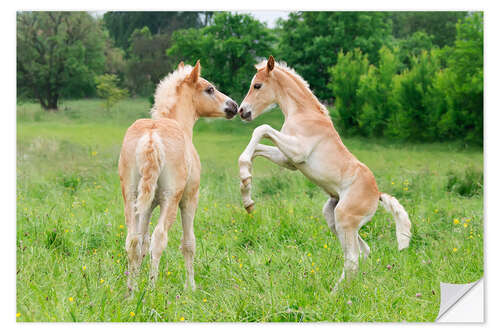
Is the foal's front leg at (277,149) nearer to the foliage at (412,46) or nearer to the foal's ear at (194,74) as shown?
the foal's ear at (194,74)

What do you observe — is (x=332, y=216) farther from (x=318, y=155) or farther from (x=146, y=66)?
(x=146, y=66)

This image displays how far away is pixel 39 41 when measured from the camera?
4.88 metres

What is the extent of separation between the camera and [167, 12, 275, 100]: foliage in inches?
194

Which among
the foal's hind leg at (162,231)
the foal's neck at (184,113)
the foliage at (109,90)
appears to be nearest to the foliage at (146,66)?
the foliage at (109,90)

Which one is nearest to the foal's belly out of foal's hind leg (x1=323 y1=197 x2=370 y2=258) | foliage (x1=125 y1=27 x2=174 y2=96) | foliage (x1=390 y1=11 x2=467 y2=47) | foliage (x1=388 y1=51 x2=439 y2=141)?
foal's hind leg (x1=323 y1=197 x2=370 y2=258)

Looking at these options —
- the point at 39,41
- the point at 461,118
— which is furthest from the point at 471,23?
the point at 39,41

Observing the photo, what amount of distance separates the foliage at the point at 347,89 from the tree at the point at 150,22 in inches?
57.3

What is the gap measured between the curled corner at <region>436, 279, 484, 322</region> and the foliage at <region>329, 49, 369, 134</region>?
2118 mm

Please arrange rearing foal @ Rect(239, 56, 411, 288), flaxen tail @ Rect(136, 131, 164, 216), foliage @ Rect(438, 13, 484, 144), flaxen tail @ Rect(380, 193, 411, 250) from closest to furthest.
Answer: flaxen tail @ Rect(136, 131, 164, 216), rearing foal @ Rect(239, 56, 411, 288), flaxen tail @ Rect(380, 193, 411, 250), foliage @ Rect(438, 13, 484, 144)

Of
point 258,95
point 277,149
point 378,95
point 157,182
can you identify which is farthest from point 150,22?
point 378,95

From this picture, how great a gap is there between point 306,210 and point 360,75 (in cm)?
166

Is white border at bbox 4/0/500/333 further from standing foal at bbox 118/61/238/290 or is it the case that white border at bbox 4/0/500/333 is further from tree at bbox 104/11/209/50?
standing foal at bbox 118/61/238/290
